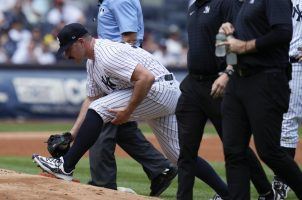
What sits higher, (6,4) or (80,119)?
(80,119)

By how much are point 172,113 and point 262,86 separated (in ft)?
5.52

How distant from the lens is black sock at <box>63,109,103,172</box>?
683 cm

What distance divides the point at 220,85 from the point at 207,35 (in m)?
0.51

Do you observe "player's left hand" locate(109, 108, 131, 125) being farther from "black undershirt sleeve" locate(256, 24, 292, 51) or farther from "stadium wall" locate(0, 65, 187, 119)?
"stadium wall" locate(0, 65, 187, 119)

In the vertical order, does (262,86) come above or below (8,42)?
above

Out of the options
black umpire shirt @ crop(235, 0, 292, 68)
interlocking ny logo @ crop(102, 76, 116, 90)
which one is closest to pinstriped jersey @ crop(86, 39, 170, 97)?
interlocking ny logo @ crop(102, 76, 116, 90)

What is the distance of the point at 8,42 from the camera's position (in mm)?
19625

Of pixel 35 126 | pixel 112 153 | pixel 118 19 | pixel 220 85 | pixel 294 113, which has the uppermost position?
pixel 118 19

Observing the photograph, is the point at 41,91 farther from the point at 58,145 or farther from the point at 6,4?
the point at 58,145

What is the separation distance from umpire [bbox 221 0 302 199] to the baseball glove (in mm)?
1729

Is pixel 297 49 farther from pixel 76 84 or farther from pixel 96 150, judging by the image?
pixel 76 84

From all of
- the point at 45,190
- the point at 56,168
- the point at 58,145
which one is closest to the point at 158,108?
the point at 58,145

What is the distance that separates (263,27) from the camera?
5.89 meters

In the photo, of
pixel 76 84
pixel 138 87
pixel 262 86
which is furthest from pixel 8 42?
pixel 262 86
